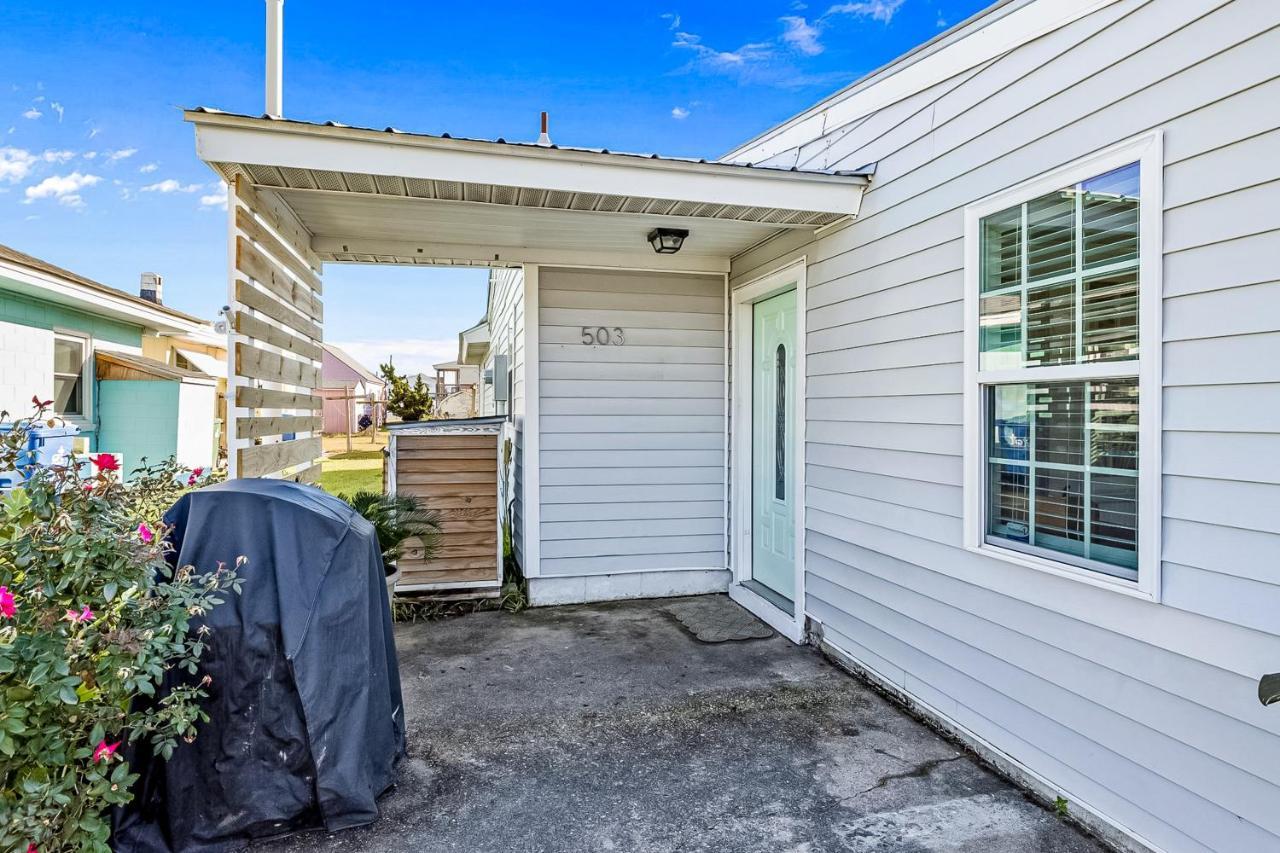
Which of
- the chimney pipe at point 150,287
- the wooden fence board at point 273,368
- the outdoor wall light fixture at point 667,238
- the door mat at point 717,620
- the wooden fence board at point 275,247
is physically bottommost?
the door mat at point 717,620

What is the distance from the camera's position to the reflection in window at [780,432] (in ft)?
15.1

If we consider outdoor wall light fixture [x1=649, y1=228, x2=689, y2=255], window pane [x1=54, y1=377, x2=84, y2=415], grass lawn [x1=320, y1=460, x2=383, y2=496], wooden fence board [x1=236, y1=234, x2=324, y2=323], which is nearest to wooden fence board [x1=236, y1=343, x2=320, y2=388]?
wooden fence board [x1=236, y1=234, x2=324, y2=323]

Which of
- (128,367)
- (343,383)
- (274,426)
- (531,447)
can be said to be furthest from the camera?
(343,383)

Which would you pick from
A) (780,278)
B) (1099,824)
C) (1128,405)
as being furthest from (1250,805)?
(780,278)

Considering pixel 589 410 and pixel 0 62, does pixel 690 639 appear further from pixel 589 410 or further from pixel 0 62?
pixel 0 62

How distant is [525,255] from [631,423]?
1448mm

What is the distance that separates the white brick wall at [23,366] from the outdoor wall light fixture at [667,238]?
6.29 m

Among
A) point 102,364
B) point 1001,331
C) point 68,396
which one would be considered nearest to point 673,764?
point 1001,331

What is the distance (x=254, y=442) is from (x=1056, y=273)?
11.9 ft

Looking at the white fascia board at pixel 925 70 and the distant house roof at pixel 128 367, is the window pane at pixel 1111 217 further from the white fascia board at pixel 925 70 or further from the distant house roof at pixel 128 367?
the distant house roof at pixel 128 367

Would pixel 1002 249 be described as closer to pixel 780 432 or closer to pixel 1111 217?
pixel 1111 217

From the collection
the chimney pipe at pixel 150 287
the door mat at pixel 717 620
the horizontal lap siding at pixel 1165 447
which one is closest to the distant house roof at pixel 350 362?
the chimney pipe at pixel 150 287

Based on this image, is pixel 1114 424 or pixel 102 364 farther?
pixel 102 364

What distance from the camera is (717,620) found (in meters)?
4.64
